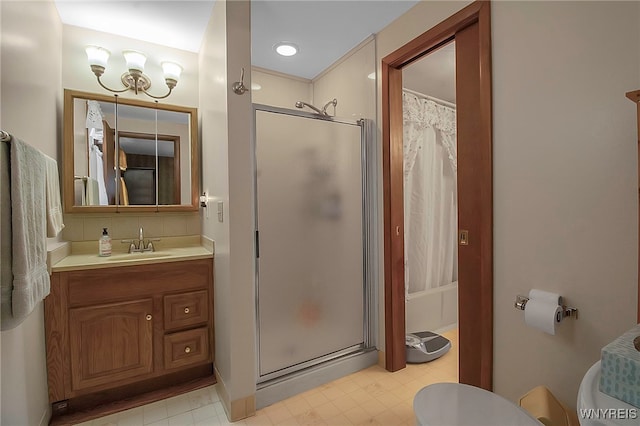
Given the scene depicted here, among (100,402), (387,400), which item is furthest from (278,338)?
(100,402)

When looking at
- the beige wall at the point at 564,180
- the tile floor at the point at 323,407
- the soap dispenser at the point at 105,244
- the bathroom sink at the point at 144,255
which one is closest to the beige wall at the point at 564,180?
the beige wall at the point at 564,180

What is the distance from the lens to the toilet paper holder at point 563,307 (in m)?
1.20

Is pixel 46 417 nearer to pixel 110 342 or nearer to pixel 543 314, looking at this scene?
pixel 110 342

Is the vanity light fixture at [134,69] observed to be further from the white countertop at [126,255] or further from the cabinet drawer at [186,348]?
the cabinet drawer at [186,348]

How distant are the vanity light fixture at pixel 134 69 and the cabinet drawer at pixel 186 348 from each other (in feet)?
6.06

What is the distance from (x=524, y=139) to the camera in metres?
1.35

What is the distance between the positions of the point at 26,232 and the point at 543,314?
2.04 metres

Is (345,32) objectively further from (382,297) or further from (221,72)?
(382,297)

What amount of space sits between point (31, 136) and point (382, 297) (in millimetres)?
2302

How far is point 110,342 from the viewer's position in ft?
5.85

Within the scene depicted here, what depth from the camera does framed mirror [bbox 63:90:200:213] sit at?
81.2 inches

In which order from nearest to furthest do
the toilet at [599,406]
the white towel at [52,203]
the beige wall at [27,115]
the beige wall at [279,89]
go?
the toilet at [599,406], the beige wall at [27,115], the white towel at [52,203], the beige wall at [279,89]

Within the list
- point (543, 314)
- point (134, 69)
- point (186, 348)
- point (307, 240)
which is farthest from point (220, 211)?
point (543, 314)

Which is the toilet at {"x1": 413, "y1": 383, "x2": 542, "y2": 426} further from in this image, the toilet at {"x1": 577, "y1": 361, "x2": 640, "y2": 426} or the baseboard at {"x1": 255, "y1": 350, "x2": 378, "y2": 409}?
the baseboard at {"x1": 255, "y1": 350, "x2": 378, "y2": 409}
